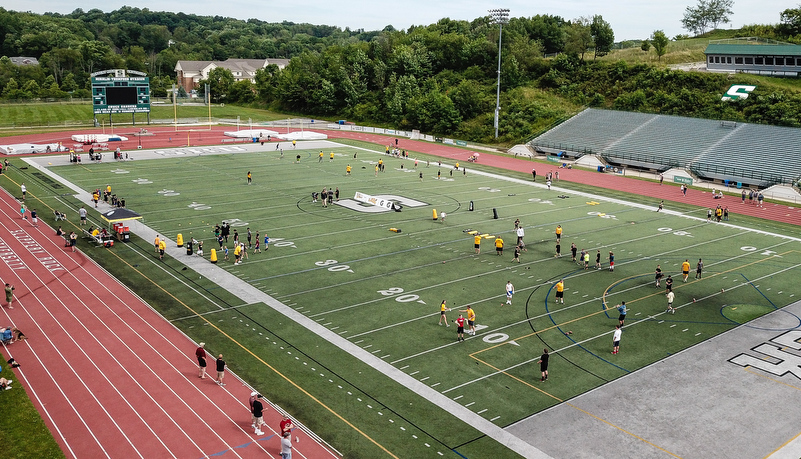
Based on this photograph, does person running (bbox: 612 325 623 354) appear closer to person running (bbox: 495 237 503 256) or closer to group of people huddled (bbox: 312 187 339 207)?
person running (bbox: 495 237 503 256)

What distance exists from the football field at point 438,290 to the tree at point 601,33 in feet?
207

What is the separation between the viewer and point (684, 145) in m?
73.4

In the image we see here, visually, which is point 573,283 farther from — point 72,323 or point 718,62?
point 718,62

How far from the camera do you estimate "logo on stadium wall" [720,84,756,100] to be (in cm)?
8469

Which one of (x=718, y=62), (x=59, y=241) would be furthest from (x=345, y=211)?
(x=718, y=62)

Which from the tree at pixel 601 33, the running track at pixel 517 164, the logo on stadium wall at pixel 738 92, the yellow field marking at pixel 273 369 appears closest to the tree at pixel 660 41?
the tree at pixel 601 33

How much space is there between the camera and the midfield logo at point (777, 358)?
2516cm

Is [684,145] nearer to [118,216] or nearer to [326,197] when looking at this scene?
[326,197]

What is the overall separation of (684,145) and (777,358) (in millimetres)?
52347

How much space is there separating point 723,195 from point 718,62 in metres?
42.8

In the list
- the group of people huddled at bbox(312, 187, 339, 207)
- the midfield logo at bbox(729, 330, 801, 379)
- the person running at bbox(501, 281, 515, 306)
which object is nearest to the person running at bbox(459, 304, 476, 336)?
the person running at bbox(501, 281, 515, 306)

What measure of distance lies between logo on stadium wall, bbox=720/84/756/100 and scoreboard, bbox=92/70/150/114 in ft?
255

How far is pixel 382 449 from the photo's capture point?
1952 cm

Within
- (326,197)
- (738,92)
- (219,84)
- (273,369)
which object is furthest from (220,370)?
(219,84)
